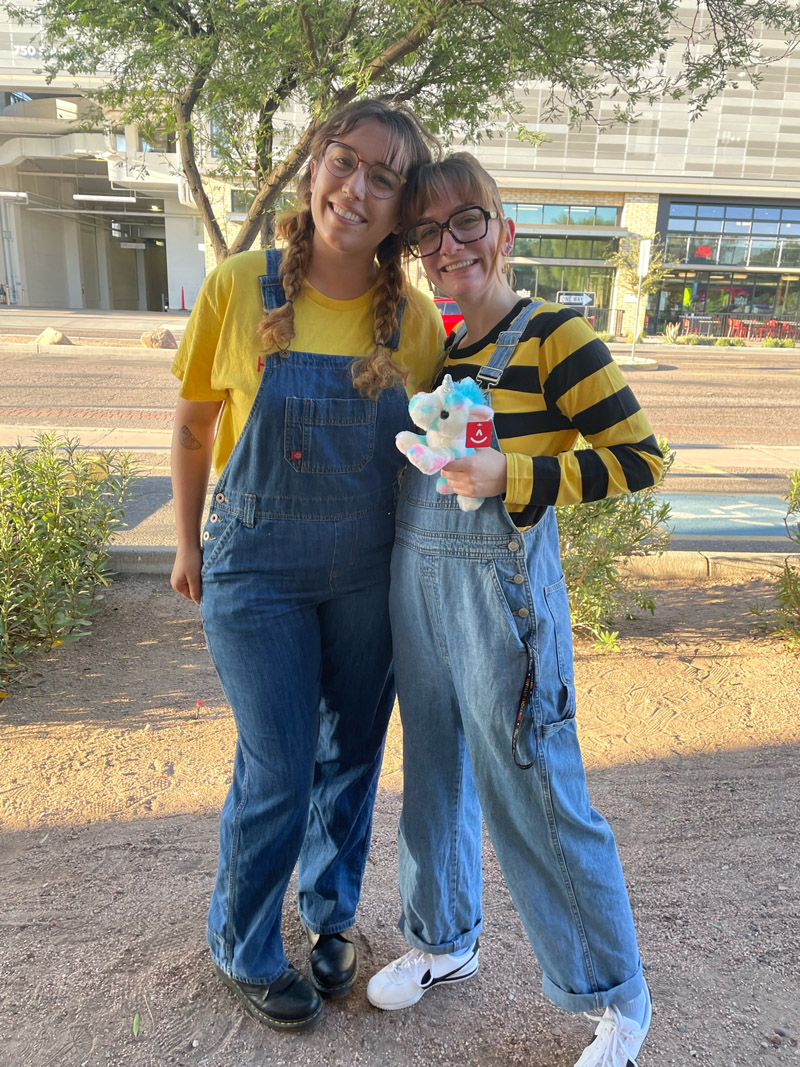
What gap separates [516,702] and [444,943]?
823 mm

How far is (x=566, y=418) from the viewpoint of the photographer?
1.69 metres

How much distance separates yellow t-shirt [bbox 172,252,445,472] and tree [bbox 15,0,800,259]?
2.48 metres

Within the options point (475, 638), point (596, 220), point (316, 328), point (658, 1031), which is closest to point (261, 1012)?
point (658, 1031)

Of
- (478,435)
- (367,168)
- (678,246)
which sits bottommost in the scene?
(478,435)

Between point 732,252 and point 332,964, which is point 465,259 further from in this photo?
point 732,252

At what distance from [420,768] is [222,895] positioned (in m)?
0.59

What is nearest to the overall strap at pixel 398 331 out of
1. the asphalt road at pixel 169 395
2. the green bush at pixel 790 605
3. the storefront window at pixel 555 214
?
the green bush at pixel 790 605

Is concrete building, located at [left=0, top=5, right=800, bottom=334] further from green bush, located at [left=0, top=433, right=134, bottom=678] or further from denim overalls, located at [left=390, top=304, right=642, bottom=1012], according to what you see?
denim overalls, located at [left=390, top=304, right=642, bottom=1012]

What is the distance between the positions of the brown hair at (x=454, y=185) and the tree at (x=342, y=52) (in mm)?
2367

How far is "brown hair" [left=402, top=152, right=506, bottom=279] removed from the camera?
1.70 m

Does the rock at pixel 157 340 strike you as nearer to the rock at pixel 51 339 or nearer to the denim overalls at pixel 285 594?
the rock at pixel 51 339

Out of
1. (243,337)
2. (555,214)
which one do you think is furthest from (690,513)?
(555,214)

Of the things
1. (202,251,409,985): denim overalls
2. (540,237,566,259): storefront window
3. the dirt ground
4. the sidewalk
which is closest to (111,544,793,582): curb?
the sidewalk

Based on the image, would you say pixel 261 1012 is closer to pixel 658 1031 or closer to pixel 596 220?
pixel 658 1031
